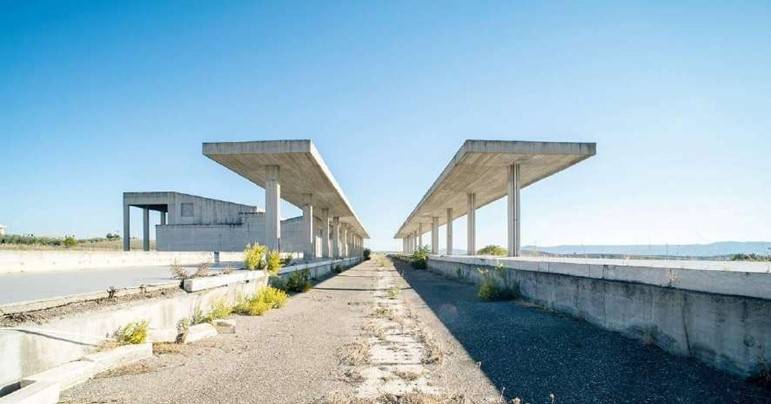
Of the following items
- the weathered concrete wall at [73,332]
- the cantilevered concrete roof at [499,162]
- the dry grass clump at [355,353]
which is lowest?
the dry grass clump at [355,353]

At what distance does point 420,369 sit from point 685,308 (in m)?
3.72

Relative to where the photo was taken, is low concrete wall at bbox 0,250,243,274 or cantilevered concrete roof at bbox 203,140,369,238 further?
cantilevered concrete roof at bbox 203,140,369,238

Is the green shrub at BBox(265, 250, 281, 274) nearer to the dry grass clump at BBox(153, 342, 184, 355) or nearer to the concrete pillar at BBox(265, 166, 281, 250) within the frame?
the concrete pillar at BBox(265, 166, 281, 250)

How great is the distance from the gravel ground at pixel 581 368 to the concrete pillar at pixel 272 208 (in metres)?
15.4

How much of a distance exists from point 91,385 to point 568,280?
30.8ft

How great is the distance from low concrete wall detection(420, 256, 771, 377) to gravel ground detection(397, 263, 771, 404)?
0.74ft

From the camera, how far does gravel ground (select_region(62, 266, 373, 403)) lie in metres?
5.12

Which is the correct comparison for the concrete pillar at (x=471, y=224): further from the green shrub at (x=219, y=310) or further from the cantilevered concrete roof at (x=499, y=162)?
the green shrub at (x=219, y=310)

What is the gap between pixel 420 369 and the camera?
21.0 ft

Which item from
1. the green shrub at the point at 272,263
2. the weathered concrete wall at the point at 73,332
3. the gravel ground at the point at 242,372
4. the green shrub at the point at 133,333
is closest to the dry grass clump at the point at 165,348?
the gravel ground at the point at 242,372

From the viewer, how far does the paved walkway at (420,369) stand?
16.8ft

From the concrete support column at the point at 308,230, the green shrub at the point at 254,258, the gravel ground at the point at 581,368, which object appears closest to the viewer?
the gravel ground at the point at 581,368

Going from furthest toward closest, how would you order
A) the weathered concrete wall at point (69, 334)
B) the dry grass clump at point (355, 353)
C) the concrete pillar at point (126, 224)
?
the concrete pillar at point (126, 224) → the dry grass clump at point (355, 353) → the weathered concrete wall at point (69, 334)

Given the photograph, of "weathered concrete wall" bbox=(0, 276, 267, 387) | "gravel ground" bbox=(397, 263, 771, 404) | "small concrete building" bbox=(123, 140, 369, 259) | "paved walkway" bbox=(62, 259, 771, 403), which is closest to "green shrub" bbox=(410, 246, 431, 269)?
"small concrete building" bbox=(123, 140, 369, 259)
